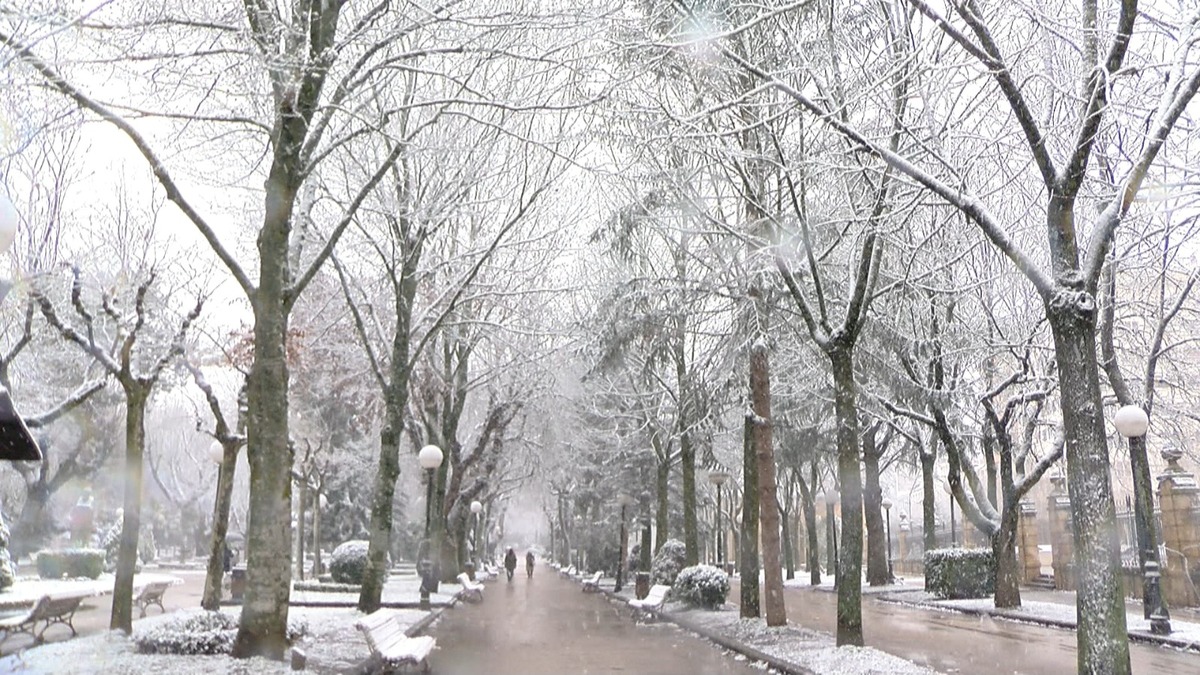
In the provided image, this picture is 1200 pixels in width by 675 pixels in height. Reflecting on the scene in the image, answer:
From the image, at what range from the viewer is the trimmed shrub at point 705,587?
23.0m

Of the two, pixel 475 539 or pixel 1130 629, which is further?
pixel 475 539

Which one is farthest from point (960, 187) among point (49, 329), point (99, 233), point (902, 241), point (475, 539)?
point (475, 539)

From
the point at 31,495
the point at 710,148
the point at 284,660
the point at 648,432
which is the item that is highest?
the point at 710,148

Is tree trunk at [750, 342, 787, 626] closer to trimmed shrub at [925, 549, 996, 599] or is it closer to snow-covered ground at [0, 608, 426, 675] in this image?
snow-covered ground at [0, 608, 426, 675]

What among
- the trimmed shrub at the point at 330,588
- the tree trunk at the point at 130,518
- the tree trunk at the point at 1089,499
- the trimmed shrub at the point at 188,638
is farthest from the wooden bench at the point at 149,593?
the tree trunk at the point at 1089,499

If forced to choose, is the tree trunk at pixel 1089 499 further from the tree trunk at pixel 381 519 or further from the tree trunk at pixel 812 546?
the tree trunk at pixel 812 546

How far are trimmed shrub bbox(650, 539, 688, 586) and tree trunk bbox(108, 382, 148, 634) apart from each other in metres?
15.7

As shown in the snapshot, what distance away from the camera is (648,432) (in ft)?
108

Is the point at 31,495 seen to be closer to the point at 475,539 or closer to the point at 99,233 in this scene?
the point at 99,233

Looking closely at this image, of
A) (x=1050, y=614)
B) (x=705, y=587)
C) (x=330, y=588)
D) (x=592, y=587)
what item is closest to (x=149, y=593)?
(x=330, y=588)

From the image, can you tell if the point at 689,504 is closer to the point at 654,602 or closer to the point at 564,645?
the point at 654,602

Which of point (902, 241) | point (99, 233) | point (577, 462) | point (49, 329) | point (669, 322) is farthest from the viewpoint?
point (577, 462)

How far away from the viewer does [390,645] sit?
12211 mm

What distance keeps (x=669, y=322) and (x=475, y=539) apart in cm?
3905
